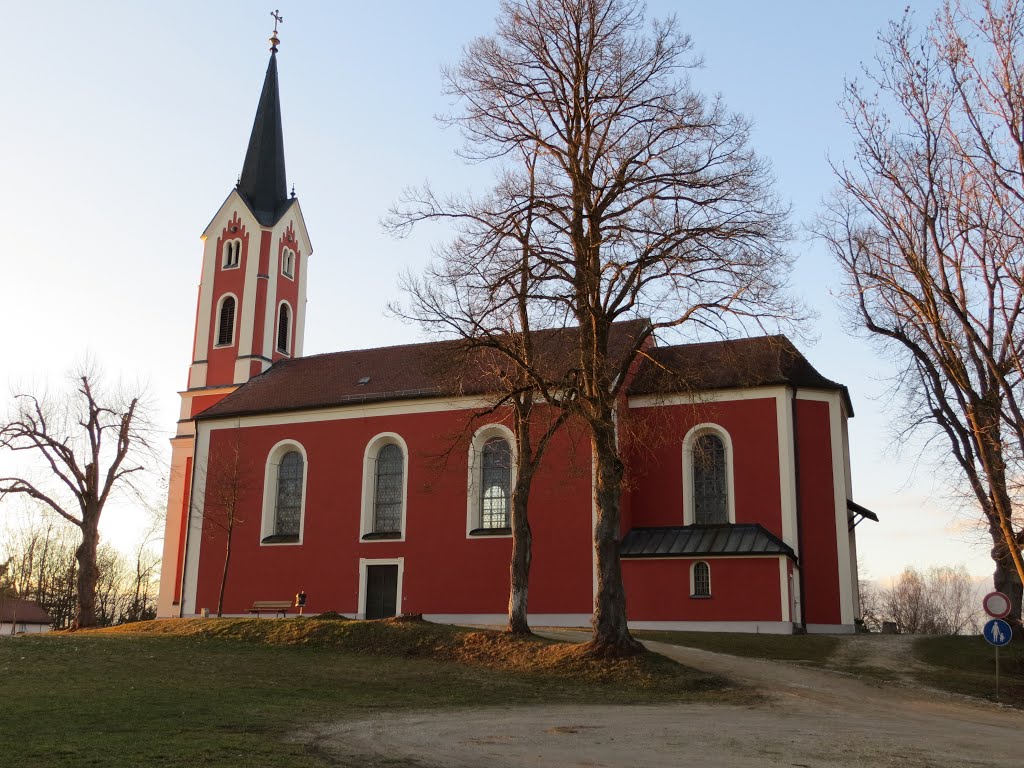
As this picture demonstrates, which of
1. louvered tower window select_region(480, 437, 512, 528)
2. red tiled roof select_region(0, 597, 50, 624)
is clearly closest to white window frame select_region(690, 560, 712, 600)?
louvered tower window select_region(480, 437, 512, 528)

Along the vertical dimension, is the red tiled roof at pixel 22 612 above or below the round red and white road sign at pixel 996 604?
below

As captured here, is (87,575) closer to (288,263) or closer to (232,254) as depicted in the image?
(232,254)

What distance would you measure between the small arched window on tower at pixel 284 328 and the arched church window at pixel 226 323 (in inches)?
79.9

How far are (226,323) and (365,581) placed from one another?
15447 millimetres

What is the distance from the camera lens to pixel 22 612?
225 feet

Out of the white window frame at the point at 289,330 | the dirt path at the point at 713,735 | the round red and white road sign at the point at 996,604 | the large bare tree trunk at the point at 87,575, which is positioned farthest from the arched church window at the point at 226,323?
the round red and white road sign at the point at 996,604

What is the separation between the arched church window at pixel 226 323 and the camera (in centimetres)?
4184

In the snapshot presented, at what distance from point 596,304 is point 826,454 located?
12249 millimetres

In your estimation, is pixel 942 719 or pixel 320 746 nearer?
pixel 320 746

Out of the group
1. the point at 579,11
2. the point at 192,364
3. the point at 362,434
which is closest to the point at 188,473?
the point at 192,364

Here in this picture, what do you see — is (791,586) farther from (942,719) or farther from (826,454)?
(942,719)

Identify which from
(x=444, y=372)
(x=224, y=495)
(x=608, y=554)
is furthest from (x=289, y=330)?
(x=608, y=554)

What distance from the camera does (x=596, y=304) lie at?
20.2 metres

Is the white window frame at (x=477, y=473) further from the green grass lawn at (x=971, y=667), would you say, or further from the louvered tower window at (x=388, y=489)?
the green grass lawn at (x=971, y=667)
